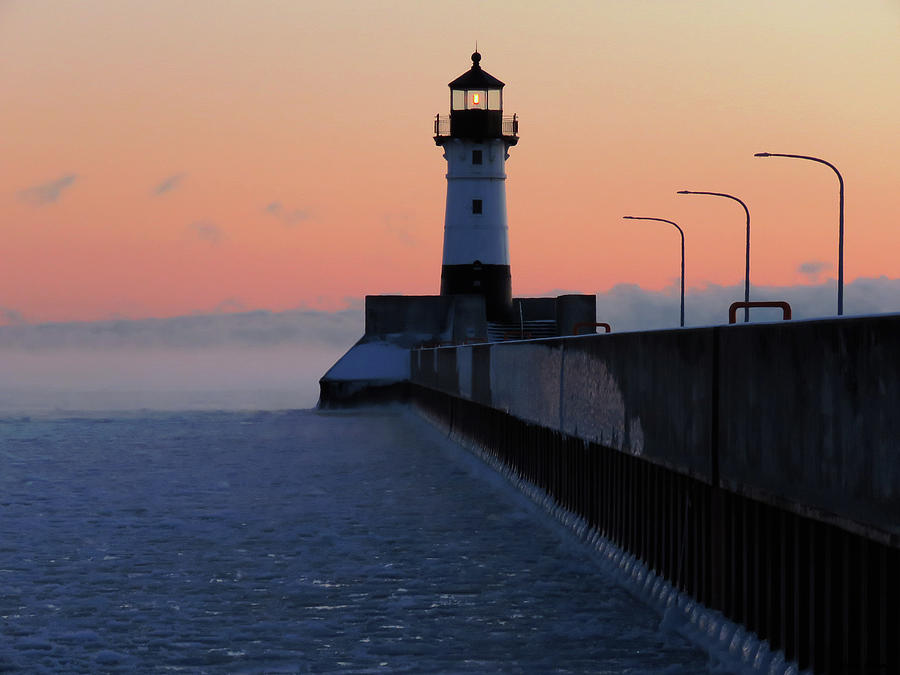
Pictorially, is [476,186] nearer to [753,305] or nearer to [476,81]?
[476,81]

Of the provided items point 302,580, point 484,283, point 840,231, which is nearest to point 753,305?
point 302,580

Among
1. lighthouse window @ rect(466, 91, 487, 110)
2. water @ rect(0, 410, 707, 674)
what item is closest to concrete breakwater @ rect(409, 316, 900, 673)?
water @ rect(0, 410, 707, 674)

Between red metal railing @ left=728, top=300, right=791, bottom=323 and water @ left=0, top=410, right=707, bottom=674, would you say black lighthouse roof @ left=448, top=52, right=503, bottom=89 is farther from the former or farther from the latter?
red metal railing @ left=728, top=300, right=791, bottom=323

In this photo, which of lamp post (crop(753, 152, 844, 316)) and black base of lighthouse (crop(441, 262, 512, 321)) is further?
black base of lighthouse (crop(441, 262, 512, 321))

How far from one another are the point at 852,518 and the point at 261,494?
38.3ft

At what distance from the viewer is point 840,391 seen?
607cm

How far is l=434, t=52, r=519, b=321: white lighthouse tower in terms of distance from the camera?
231 feet

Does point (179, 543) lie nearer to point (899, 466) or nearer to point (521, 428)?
point (521, 428)

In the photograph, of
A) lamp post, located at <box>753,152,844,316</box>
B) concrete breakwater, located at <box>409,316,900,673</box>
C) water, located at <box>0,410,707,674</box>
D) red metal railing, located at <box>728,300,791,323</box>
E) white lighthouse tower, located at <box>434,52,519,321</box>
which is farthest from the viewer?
white lighthouse tower, located at <box>434,52,519,321</box>

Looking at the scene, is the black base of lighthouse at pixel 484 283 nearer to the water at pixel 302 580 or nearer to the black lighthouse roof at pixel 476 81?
the black lighthouse roof at pixel 476 81

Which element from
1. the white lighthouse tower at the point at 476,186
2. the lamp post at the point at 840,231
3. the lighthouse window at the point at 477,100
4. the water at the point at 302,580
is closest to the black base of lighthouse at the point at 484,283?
the white lighthouse tower at the point at 476,186

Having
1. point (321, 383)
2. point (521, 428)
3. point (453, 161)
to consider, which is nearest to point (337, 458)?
point (521, 428)

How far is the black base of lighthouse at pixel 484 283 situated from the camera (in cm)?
7044

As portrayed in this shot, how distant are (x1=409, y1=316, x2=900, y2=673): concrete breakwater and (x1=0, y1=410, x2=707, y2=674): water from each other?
556mm
